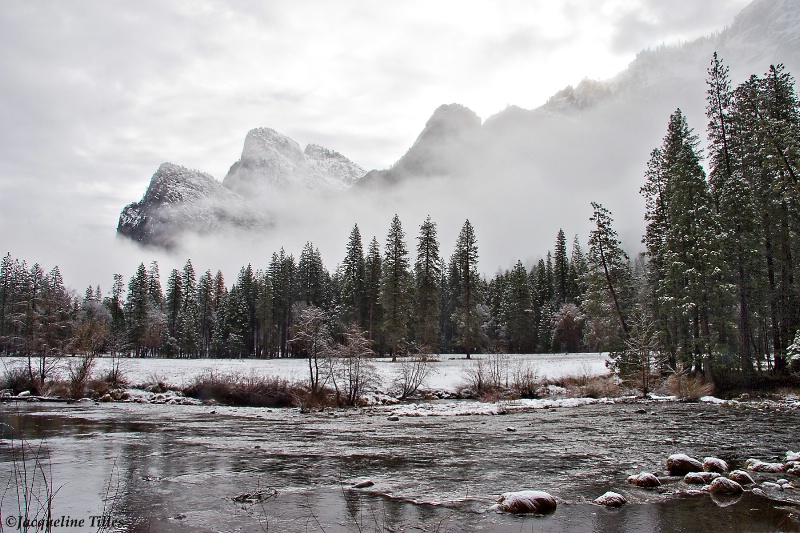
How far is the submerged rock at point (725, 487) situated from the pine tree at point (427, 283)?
52.3 metres

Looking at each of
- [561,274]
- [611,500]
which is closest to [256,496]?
[611,500]

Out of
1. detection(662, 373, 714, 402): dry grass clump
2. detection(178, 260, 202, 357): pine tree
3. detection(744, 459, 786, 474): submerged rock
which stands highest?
detection(178, 260, 202, 357): pine tree

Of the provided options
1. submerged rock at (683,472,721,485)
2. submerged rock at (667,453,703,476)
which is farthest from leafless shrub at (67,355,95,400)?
submerged rock at (683,472,721,485)

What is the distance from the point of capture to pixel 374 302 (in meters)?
71.1

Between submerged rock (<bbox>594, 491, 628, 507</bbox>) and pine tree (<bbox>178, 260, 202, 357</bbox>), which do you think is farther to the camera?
pine tree (<bbox>178, 260, 202, 357</bbox>)

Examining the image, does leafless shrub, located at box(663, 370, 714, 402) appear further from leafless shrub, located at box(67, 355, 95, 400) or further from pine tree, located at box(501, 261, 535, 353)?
pine tree, located at box(501, 261, 535, 353)

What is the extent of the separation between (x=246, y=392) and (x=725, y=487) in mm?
30059

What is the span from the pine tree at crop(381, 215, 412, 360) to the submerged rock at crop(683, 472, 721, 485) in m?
48.9

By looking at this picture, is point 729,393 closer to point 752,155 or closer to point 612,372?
point 612,372

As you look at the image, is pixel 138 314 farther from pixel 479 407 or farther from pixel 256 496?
pixel 256 496

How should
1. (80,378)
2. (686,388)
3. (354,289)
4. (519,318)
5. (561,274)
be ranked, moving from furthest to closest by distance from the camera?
(561,274), (519,318), (354,289), (80,378), (686,388)

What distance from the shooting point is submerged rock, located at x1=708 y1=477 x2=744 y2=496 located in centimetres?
938

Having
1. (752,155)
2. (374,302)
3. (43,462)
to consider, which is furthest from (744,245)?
(374,302)

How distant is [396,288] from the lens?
2435 inches
